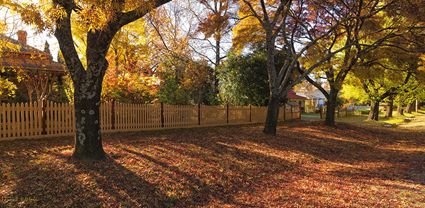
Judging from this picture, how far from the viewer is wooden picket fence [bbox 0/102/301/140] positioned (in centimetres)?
988

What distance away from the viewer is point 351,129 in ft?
67.1

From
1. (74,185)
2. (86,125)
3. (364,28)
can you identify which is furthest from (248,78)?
(74,185)

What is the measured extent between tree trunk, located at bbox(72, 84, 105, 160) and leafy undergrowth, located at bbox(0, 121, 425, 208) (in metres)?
0.31

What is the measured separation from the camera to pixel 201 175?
7.54 m

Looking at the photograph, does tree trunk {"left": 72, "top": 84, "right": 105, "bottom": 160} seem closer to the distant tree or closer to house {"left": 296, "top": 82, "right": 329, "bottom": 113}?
the distant tree

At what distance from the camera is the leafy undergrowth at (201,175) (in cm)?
576

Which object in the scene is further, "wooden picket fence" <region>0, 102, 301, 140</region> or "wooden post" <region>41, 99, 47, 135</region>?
"wooden post" <region>41, 99, 47, 135</region>

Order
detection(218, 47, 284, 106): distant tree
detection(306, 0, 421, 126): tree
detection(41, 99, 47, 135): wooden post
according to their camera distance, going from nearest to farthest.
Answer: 1. detection(41, 99, 47, 135): wooden post
2. detection(306, 0, 421, 126): tree
3. detection(218, 47, 284, 106): distant tree

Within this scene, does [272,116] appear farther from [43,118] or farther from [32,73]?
[32,73]

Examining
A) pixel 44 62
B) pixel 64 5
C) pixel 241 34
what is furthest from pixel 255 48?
pixel 64 5

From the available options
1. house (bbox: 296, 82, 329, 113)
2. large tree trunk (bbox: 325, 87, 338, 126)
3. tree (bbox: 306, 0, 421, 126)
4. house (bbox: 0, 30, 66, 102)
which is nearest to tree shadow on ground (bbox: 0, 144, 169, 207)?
house (bbox: 0, 30, 66, 102)

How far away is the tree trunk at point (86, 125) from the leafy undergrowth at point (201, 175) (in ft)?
1.02

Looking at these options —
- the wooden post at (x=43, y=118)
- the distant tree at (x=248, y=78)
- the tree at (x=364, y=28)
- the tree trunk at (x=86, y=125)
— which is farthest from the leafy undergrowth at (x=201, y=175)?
the distant tree at (x=248, y=78)

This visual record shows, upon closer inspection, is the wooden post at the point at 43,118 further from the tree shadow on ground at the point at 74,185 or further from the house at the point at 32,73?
the house at the point at 32,73
